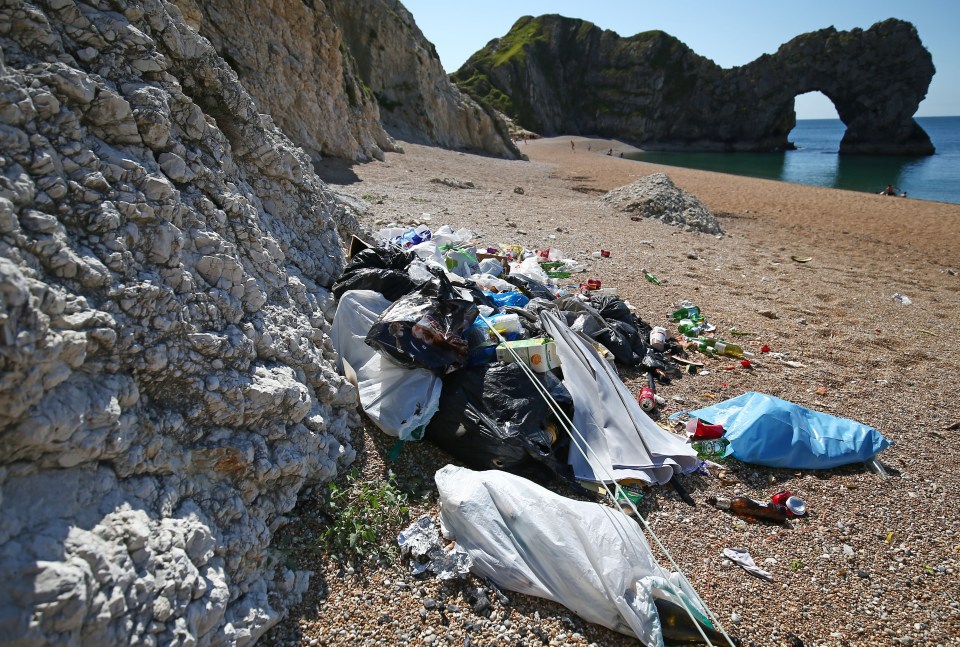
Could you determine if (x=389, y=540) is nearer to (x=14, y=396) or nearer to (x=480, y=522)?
(x=480, y=522)

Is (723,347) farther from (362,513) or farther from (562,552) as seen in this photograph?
(362,513)

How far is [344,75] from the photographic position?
1912 centimetres

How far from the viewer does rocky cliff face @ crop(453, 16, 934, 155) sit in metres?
55.3

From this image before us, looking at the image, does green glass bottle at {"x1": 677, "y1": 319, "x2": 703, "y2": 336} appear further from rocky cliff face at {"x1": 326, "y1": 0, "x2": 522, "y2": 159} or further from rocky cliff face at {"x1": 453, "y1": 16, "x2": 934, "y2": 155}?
rocky cliff face at {"x1": 453, "y1": 16, "x2": 934, "y2": 155}

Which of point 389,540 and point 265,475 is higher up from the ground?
point 265,475

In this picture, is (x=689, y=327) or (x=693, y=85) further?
(x=693, y=85)

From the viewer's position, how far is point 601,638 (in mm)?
2494

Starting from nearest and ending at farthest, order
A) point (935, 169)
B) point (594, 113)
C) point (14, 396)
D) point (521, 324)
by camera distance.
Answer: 1. point (14, 396)
2. point (521, 324)
3. point (935, 169)
4. point (594, 113)

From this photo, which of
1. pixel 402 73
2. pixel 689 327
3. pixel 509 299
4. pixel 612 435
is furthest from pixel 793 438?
pixel 402 73

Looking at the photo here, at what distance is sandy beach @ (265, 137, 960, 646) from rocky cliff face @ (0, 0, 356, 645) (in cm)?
44

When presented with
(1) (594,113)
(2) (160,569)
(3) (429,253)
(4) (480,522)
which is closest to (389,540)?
(4) (480,522)

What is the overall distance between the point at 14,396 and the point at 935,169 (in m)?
57.5

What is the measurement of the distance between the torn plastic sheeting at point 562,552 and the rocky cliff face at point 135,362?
89cm

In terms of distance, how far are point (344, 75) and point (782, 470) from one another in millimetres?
19522
